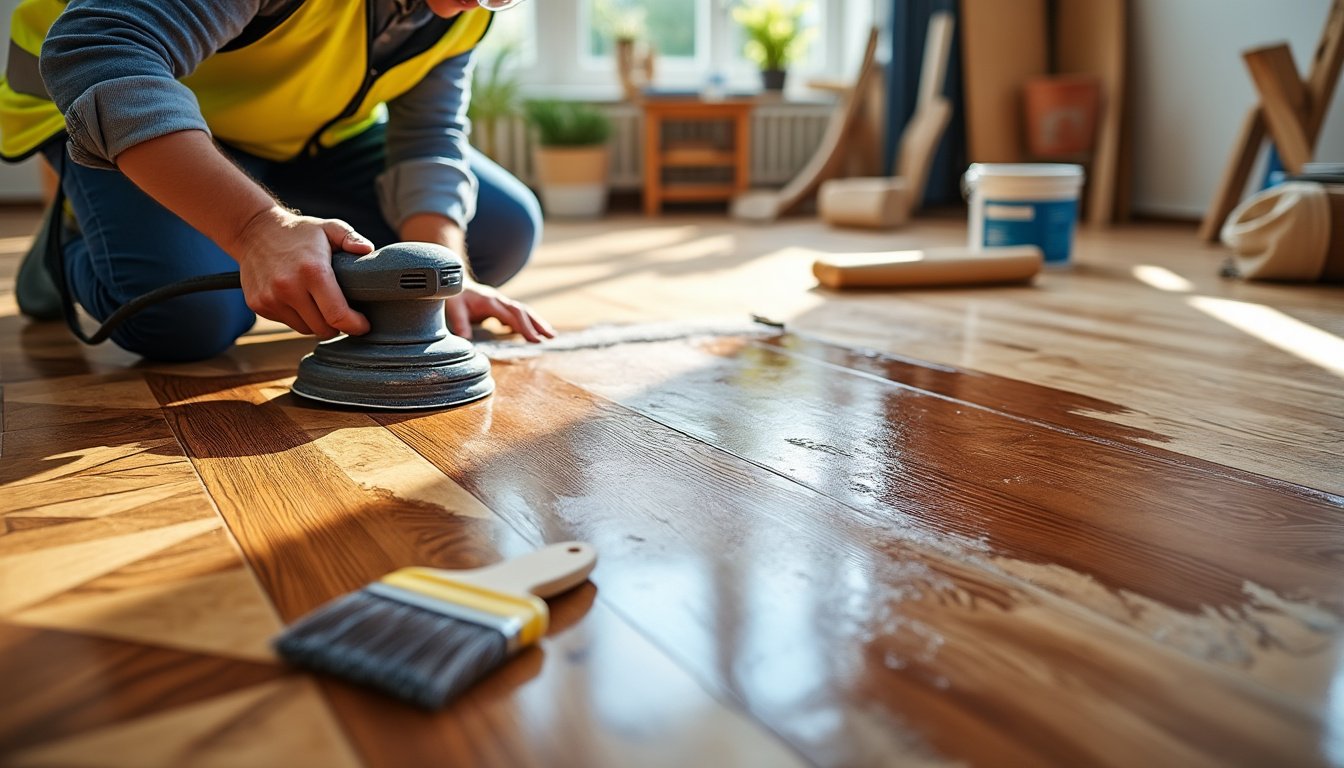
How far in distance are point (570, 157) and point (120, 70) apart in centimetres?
351

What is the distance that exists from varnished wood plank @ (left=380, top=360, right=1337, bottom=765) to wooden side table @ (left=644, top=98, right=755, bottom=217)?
3658 millimetres

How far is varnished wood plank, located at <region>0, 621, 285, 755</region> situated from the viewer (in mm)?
593

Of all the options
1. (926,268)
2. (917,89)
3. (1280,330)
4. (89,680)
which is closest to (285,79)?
(89,680)

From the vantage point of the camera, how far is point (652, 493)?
958 mm

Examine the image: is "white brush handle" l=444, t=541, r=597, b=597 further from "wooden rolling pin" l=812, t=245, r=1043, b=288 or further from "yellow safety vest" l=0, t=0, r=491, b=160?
"wooden rolling pin" l=812, t=245, r=1043, b=288

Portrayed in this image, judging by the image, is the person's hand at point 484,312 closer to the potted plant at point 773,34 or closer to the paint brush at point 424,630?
the paint brush at point 424,630

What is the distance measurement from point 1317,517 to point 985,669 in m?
0.44

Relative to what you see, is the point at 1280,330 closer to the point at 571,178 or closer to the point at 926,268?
the point at 926,268

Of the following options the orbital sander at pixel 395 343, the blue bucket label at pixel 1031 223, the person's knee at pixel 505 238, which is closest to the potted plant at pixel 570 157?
the blue bucket label at pixel 1031 223

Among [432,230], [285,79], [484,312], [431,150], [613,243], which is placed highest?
[285,79]

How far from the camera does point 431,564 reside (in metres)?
0.80

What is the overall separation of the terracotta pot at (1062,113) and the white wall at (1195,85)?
11.1 inches

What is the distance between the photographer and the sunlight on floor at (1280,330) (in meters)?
1.62

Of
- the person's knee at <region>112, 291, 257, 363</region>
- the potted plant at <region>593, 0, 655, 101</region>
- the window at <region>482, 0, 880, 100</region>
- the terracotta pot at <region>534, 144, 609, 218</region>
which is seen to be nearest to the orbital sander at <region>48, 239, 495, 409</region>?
the person's knee at <region>112, 291, 257, 363</region>
